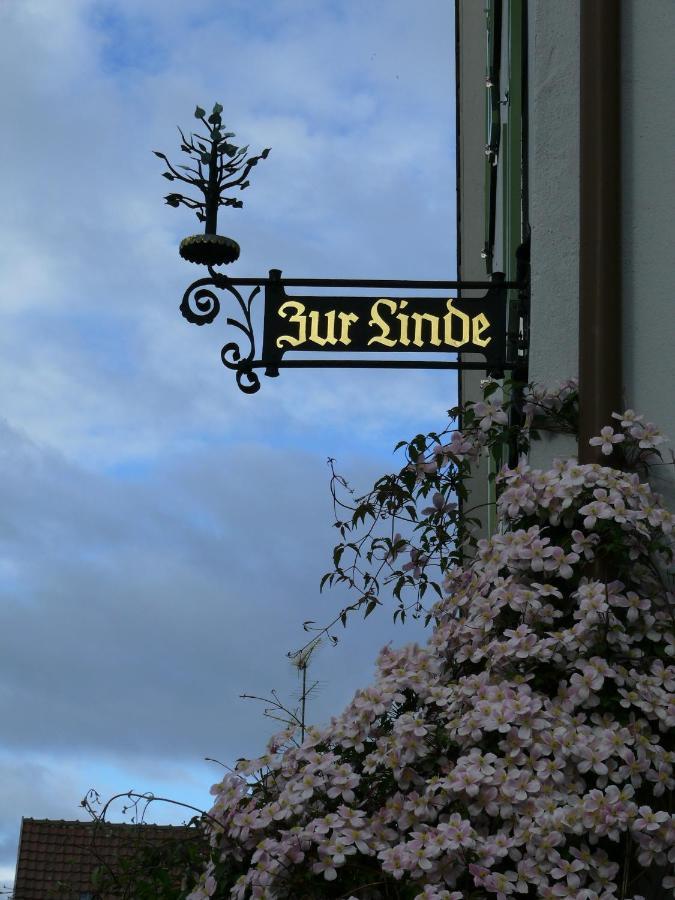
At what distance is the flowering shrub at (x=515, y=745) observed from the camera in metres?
3.62

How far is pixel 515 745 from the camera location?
374cm

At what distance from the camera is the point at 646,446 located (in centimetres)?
415

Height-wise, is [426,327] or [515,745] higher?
[426,327]

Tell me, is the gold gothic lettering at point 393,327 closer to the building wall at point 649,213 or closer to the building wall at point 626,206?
the building wall at point 626,206

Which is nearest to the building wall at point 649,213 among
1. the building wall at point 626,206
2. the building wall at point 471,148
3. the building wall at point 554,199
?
the building wall at point 626,206

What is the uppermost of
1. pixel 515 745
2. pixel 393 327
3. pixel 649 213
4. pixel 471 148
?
pixel 471 148

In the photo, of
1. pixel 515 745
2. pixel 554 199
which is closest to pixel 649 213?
Answer: pixel 554 199

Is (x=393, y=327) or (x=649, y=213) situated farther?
(x=393, y=327)

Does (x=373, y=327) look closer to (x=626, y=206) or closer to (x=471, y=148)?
(x=626, y=206)

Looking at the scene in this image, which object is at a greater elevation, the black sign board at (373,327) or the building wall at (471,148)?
the building wall at (471,148)

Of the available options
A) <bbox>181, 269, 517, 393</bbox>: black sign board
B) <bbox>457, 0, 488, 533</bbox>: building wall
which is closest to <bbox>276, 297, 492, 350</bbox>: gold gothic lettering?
<bbox>181, 269, 517, 393</bbox>: black sign board

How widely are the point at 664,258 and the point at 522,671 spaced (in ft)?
4.46

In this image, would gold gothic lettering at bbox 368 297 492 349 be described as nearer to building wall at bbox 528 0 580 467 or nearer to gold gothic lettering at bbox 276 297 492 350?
gold gothic lettering at bbox 276 297 492 350

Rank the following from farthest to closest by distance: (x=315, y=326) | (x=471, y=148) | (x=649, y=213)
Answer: (x=471, y=148) < (x=315, y=326) < (x=649, y=213)
